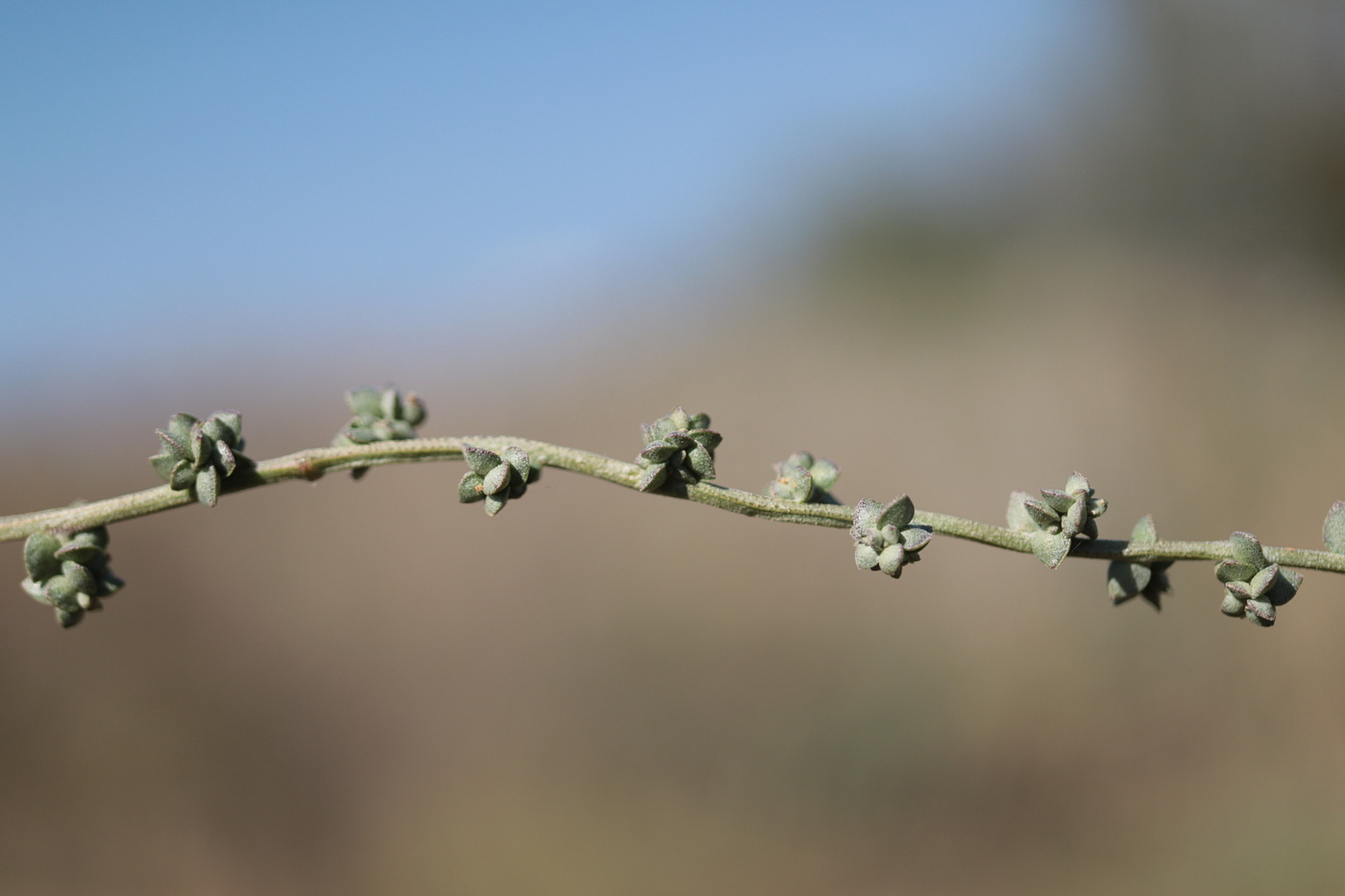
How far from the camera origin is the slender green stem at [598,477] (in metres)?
0.97

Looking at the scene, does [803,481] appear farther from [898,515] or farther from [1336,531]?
[1336,531]

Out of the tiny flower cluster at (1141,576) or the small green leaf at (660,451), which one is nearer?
the small green leaf at (660,451)

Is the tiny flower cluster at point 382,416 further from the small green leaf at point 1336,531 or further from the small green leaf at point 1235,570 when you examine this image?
the small green leaf at point 1336,531

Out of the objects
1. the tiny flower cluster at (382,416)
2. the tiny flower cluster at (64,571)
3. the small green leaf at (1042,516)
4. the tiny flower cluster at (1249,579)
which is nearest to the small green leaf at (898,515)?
the small green leaf at (1042,516)

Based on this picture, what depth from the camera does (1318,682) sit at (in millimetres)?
4484

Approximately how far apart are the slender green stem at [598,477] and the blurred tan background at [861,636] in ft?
14.0

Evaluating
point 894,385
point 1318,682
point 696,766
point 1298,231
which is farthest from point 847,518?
point 894,385

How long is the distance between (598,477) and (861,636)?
672cm

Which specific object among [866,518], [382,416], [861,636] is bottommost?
[861,636]

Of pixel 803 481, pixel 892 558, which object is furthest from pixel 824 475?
pixel 892 558

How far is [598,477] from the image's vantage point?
102cm

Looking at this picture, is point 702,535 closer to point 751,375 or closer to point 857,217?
point 751,375

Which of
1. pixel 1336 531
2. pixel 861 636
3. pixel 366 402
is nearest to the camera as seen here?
pixel 1336 531

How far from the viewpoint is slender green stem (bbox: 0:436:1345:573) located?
3.20 feet
